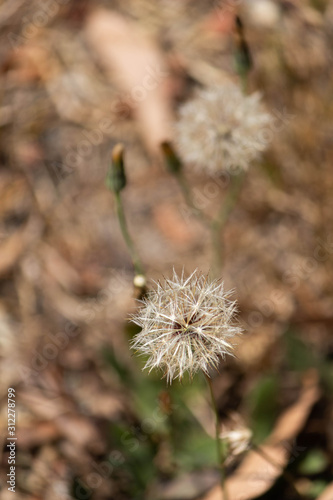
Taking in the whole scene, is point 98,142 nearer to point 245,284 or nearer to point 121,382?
point 245,284

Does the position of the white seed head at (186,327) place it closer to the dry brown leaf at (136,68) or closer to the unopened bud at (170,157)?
the unopened bud at (170,157)

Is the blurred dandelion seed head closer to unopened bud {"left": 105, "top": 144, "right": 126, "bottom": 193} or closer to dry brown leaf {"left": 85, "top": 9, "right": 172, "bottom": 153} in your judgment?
Result: unopened bud {"left": 105, "top": 144, "right": 126, "bottom": 193}

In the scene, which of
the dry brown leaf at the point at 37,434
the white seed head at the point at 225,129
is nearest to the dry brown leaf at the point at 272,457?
the dry brown leaf at the point at 37,434

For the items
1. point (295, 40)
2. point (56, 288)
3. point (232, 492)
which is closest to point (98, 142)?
point (56, 288)

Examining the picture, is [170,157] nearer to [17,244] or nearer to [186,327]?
[186,327]

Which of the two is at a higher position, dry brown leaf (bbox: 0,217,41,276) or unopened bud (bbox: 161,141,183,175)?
unopened bud (bbox: 161,141,183,175)

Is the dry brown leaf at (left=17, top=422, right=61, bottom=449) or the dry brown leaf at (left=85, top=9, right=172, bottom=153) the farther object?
the dry brown leaf at (left=85, top=9, right=172, bottom=153)

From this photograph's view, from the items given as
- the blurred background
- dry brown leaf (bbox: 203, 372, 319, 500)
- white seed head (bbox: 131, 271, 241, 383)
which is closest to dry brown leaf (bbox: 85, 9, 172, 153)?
the blurred background
